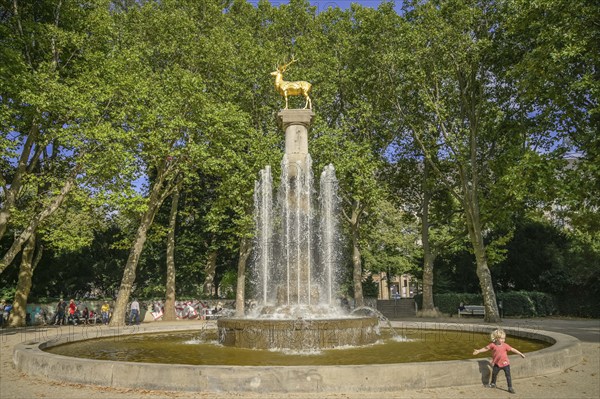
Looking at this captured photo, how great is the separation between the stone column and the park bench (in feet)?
60.9

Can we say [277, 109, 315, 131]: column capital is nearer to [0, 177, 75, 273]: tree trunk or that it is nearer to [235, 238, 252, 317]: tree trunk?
[0, 177, 75, 273]: tree trunk

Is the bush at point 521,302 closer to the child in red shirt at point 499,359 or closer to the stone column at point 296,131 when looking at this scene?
the stone column at point 296,131

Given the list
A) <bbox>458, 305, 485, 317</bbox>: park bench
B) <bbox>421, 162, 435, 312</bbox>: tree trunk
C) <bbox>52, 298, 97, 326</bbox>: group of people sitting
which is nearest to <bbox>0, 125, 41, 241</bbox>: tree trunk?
<bbox>52, 298, 97, 326</bbox>: group of people sitting

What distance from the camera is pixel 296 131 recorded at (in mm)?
16766

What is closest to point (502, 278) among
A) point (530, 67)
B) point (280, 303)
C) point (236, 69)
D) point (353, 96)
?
point (353, 96)

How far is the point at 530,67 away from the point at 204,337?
1527 centimetres

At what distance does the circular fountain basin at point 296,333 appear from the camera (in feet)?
37.2

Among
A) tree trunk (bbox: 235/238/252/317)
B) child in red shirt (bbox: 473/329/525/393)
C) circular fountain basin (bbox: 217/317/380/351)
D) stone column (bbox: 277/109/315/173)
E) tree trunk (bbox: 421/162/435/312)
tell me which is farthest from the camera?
tree trunk (bbox: 421/162/435/312)

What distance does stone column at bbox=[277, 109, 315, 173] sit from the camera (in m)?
16.5

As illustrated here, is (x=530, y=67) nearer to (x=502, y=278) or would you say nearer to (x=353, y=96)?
(x=353, y=96)

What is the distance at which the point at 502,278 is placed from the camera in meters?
35.7

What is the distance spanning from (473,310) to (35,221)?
24.4 metres

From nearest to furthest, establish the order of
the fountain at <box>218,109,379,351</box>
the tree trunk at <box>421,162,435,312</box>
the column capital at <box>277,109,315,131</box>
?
the fountain at <box>218,109,379,351</box>, the column capital at <box>277,109,315,131</box>, the tree trunk at <box>421,162,435,312</box>

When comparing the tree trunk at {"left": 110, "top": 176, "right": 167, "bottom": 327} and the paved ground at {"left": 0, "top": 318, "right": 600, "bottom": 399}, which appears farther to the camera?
the tree trunk at {"left": 110, "top": 176, "right": 167, "bottom": 327}
